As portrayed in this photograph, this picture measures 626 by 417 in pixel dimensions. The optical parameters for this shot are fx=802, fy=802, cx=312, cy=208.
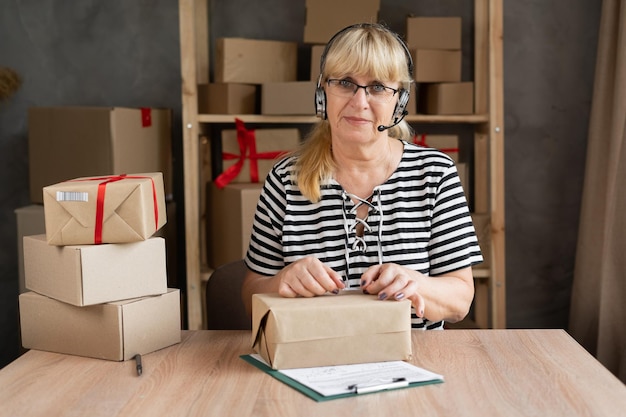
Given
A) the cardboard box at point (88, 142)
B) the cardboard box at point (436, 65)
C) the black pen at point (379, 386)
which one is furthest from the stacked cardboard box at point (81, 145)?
the black pen at point (379, 386)

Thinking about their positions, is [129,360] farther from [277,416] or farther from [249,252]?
[249,252]

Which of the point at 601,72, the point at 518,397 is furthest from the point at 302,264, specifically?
the point at 601,72

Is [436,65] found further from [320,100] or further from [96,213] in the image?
[96,213]

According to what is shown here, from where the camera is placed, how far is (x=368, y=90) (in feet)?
6.17

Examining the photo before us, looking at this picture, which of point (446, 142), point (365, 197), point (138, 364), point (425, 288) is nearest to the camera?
point (138, 364)

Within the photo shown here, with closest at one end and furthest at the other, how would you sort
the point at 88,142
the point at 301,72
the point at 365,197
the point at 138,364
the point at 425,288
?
the point at 138,364, the point at 425,288, the point at 365,197, the point at 88,142, the point at 301,72

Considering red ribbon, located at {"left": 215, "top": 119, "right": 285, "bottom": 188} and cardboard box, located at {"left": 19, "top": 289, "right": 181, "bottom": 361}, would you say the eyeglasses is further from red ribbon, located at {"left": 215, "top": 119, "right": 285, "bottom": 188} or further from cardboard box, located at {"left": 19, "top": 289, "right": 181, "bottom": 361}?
red ribbon, located at {"left": 215, "top": 119, "right": 285, "bottom": 188}

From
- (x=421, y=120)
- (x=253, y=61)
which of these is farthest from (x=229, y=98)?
(x=421, y=120)

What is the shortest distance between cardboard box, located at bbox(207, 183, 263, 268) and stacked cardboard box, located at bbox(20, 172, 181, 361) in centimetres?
128

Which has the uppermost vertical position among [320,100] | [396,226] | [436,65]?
[436,65]

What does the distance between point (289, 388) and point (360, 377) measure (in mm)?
125

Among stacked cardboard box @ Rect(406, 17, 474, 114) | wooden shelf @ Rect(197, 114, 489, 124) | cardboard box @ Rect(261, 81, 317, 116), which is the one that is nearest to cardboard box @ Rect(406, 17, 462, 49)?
stacked cardboard box @ Rect(406, 17, 474, 114)

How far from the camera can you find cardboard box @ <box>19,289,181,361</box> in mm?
1526

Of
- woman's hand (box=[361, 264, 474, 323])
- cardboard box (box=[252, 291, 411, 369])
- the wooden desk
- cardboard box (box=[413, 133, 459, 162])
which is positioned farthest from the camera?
cardboard box (box=[413, 133, 459, 162])
